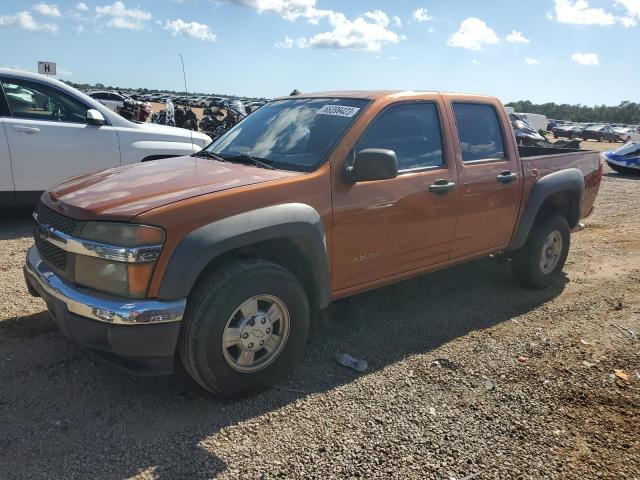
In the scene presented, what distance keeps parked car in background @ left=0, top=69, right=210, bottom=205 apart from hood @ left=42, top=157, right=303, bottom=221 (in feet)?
10.6

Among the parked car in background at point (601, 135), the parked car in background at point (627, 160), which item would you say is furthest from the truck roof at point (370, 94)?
the parked car in background at point (601, 135)

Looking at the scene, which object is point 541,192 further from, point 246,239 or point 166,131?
point 166,131

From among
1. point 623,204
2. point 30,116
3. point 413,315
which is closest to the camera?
point 413,315

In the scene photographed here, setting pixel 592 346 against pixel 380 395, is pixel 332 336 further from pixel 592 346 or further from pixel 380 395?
pixel 592 346

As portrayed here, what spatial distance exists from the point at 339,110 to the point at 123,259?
6.09ft

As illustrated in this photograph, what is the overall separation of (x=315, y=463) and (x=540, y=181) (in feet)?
11.1

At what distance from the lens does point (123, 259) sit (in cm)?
263

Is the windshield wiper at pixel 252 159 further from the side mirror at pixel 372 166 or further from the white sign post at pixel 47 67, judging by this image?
the white sign post at pixel 47 67

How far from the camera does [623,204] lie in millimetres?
10164

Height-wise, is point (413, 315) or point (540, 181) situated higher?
point (540, 181)

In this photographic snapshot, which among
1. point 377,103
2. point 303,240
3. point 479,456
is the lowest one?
point 479,456

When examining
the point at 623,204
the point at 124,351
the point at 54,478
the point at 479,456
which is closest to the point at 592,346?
the point at 479,456

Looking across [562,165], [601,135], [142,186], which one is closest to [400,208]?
[142,186]

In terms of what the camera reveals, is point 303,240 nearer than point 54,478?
No
